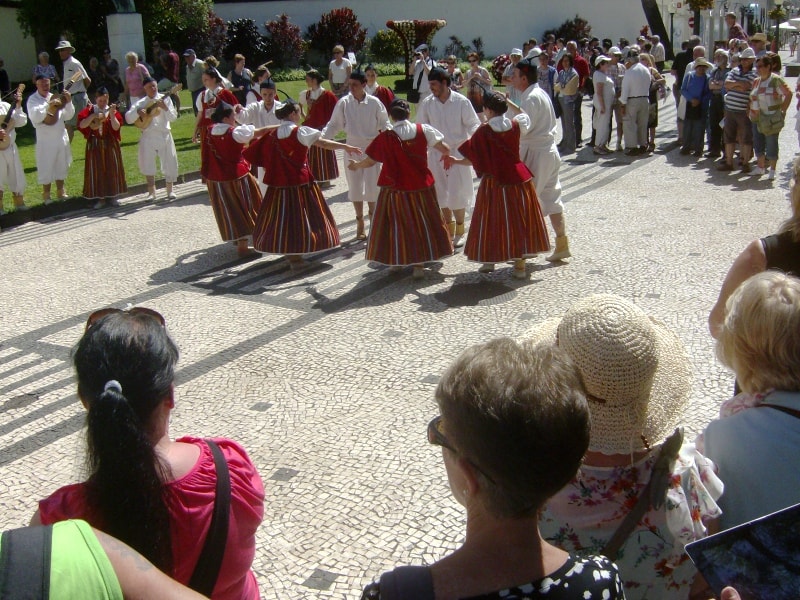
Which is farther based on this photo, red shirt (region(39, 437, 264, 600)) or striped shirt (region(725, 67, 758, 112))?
striped shirt (region(725, 67, 758, 112))

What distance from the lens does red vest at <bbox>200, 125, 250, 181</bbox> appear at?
7.91 metres

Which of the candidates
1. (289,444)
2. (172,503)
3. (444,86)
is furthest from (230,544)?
(444,86)

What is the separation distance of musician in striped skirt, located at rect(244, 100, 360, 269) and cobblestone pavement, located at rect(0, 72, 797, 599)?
10.4 inches

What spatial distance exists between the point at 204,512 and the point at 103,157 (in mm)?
9387

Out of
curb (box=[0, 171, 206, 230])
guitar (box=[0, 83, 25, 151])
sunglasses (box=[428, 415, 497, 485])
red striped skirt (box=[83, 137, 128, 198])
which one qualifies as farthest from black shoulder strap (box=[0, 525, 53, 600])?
red striped skirt (box=[83, 137, 128, 198])

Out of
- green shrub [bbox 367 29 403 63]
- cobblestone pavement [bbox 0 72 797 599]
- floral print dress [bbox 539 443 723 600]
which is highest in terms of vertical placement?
green shrub [bbox 367 29 403 63]

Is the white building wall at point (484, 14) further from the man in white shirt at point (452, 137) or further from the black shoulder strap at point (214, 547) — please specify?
the black shoulder strap at point (214, 547)

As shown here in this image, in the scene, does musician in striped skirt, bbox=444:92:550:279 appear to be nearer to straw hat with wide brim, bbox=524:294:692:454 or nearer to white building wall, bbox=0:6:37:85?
straw hat with wide brim, bbox=524:294:692:454

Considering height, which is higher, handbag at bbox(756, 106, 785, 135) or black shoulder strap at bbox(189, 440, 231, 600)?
handbag at bbox(756, 106, 785, 135)

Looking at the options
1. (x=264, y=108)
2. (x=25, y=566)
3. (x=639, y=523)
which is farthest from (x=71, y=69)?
(x=25, y=566)

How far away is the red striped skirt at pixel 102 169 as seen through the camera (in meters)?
10.4

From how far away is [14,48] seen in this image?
26375 millimetres

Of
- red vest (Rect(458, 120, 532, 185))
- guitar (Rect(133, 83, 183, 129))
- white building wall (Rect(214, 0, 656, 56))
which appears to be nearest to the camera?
red vest (Rect(458, 120, 532, 185))

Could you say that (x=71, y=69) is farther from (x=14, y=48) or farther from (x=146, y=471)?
(x=14, y=48)
